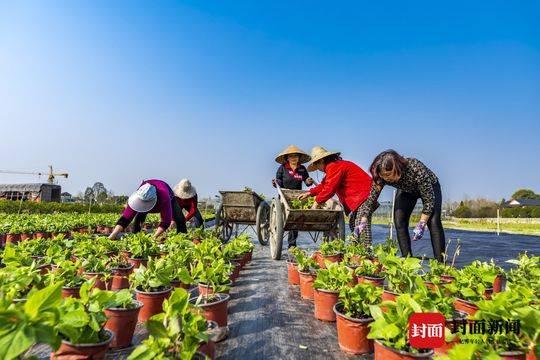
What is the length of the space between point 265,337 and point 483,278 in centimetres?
170

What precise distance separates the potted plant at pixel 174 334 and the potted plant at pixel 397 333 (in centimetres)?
82

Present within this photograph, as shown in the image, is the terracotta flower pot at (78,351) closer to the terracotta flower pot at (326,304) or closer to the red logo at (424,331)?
the red logo at (424,331)

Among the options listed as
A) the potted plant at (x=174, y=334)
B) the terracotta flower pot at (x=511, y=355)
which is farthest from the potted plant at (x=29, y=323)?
the terracotta flower pot at (x=511, y=355)

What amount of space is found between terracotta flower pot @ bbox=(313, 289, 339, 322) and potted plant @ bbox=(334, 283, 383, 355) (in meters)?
0.43

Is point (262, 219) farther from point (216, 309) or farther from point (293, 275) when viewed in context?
point (216, 309)

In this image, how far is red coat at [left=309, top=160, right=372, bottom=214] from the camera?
475 centimetres

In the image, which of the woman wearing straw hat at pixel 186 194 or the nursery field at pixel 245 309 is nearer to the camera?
the nursery field at pixel 245 309

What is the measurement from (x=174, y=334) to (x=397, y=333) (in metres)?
1.00

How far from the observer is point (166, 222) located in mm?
5211

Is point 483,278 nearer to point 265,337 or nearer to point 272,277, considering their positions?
point 265,337

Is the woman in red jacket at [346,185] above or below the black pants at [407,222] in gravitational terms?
above

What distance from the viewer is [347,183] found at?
4.91m

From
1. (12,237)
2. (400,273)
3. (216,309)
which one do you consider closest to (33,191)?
A: (12,237)

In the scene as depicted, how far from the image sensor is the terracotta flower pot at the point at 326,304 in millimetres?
2684
